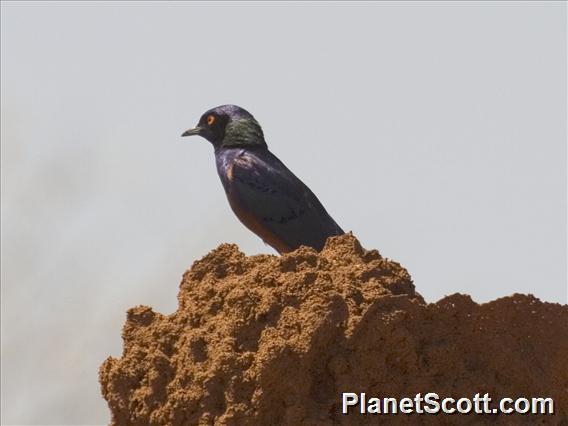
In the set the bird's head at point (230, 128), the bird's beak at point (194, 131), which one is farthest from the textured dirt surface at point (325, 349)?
the bird's beak at point (194, 131)

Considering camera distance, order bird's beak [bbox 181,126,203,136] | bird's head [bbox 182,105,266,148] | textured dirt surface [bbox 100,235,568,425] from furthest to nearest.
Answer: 1. bird's beak [bbox 181,126,203,136]
2. bird's head [bbox 182,105,266,148]
3. textured dirt surface [bbox 100,235,568,425]

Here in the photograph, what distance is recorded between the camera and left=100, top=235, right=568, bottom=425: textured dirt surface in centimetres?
644

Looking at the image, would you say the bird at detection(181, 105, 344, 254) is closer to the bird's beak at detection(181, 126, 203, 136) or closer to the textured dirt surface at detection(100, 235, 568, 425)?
the bird's beak at detection(181, 126, 203, 136)

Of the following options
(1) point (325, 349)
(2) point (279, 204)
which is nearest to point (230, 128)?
(2) point (279, 204)

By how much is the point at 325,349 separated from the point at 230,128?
4.59 meters

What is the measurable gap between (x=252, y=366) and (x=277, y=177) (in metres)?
3.89

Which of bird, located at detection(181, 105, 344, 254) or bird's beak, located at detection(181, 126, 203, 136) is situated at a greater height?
bird's beak, located at detection(181, 126, 203, 136)

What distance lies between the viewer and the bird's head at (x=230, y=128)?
10.7m

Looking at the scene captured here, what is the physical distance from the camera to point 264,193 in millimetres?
10102

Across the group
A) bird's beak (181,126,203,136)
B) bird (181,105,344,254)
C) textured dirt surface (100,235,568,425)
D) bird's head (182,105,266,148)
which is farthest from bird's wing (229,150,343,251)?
textured dirt surface (100,235,568,425)

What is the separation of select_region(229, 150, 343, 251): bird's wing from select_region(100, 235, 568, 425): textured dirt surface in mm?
2669

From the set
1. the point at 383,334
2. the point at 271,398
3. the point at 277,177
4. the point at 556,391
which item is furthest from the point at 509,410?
the point at 277,177

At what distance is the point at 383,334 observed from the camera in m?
6.51

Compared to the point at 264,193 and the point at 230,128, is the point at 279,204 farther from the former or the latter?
the point at 230,128
